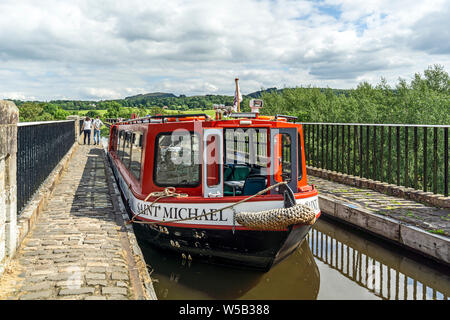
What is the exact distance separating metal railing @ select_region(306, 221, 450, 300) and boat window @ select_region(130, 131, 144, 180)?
146 inches

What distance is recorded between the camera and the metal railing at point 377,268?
5.69 metres

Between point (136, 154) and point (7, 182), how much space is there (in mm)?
2896

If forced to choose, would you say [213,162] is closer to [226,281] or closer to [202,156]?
[202,156]

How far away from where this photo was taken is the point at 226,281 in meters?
6.02

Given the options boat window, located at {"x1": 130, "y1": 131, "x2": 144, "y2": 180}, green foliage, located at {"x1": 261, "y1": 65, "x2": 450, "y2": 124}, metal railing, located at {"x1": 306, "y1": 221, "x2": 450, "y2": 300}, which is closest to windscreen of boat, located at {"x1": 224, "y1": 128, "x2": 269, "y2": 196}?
boat window, located at {"x1": 130, "y1": 131, "x2": 144, "y2": 180}

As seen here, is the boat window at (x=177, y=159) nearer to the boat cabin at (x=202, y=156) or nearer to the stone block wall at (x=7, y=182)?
the boat cabin at (x=202, y=156)

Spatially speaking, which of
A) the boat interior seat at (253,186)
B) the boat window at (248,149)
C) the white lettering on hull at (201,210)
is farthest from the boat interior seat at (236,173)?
the white lettering on hull at (201,210)

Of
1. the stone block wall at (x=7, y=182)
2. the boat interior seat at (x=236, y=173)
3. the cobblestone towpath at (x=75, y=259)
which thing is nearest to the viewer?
the cobblestone towpath at (x=75, y=259)

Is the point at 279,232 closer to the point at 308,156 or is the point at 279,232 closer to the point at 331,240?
the point at 331,240

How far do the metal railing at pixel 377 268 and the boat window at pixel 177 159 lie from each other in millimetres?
2989

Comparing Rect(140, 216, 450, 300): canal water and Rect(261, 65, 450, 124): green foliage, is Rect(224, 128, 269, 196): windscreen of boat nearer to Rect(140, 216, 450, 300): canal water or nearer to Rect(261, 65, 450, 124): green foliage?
Rect(140, 216, 450, 300): canal water
